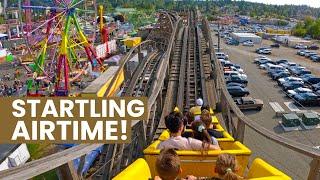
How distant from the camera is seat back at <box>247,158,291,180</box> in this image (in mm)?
3025

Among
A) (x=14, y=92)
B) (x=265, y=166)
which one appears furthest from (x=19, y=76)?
(x=265, y=166)

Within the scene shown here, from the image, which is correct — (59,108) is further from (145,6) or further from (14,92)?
(145,6)

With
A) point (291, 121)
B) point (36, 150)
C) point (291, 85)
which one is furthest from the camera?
point (291, 85)

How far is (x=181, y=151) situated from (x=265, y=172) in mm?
901

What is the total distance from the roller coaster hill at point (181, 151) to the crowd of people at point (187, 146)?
0.10m

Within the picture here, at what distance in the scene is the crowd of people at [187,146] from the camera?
2611 millimetres

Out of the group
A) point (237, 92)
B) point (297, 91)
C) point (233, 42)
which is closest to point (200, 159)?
point (237, 92)

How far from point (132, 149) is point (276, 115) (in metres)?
17.3

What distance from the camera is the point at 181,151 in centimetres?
391

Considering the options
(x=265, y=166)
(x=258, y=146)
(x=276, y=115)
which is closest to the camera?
(x=265, y=166)

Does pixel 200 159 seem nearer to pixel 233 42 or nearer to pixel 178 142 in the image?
pixel 178 142

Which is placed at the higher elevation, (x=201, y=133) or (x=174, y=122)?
(x=174, y=122)

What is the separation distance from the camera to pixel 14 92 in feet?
104

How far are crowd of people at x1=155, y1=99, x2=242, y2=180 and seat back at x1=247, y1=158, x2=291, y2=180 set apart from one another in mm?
417
